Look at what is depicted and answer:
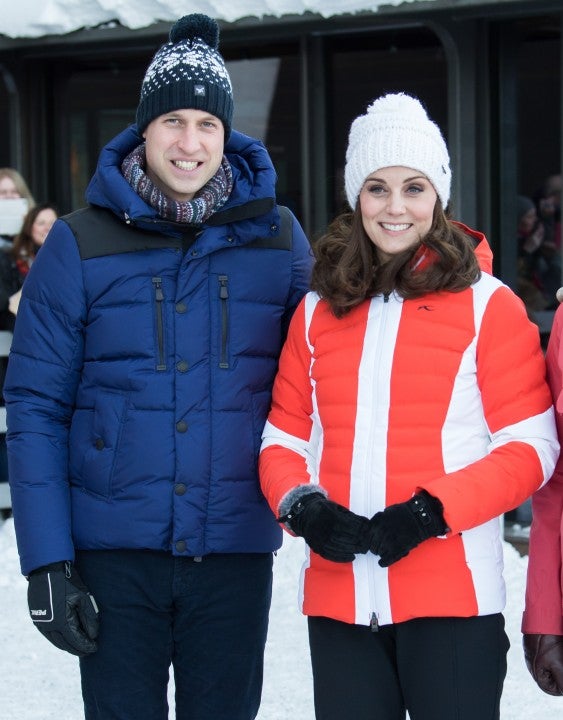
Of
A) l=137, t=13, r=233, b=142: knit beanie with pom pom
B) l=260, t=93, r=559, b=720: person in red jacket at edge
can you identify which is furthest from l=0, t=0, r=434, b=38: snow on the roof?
l=260, t=93, r=559, b=720: person in red jacket at edge

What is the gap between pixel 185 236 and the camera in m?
2.80

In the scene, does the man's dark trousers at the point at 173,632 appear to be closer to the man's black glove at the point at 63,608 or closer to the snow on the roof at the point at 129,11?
the man's black glove at the point at 63,608

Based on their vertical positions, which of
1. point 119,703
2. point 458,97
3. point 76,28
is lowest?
point 119,703

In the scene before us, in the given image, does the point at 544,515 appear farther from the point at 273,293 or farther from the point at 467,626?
the point at 273,293

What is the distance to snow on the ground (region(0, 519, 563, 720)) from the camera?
4.32m

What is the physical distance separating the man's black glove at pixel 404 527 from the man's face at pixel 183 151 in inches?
33.2

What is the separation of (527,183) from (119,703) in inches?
180

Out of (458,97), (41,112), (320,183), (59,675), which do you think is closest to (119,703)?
(59,675)

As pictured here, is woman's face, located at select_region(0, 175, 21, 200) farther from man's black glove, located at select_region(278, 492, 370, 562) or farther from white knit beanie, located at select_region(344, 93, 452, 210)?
man's black glove, located at select_region(278, 492, 370, 562)

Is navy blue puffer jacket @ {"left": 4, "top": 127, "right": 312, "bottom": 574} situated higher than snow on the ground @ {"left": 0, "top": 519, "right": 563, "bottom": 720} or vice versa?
navy blue puffer jacket @ {"left": 4, "top": 127, "right": 312, "bottom": 574}

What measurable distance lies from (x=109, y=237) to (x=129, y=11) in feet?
13.6

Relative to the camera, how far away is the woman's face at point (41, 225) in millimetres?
7027

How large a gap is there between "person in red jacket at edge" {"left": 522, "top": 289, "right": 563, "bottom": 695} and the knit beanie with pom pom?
2.85 ft

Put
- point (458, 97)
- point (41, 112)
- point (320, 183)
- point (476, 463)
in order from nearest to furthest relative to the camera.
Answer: point (476, 463) → point (458, 97) → point (320, 183) → point (41, 112)
